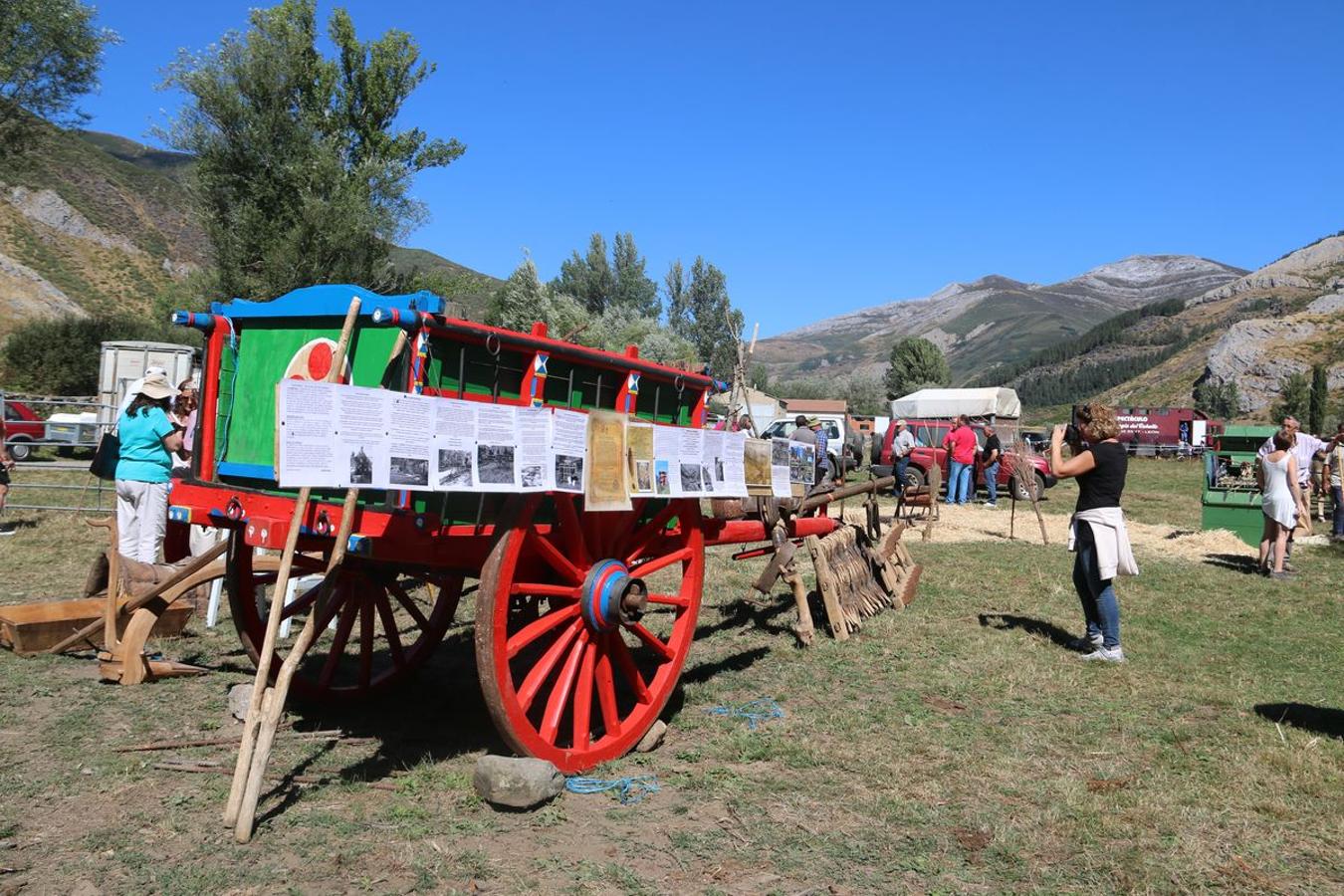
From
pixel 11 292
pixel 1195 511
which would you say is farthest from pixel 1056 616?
pixel 11 292

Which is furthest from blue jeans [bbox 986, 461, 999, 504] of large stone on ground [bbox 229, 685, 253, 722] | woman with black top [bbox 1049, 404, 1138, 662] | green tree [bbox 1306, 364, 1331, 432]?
green tree [bbox 1306, 364, 1331, 432]

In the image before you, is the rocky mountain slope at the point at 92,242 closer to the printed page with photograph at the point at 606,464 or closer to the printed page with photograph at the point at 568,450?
the printed page with photograph at the point at 606,464

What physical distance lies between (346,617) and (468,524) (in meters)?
1.47

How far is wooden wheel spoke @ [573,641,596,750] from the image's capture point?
14.5 ft

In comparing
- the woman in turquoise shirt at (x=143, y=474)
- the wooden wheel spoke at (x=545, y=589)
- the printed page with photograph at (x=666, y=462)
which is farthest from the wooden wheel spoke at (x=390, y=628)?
the woman in turquoise shirt at (x=143, y=474)

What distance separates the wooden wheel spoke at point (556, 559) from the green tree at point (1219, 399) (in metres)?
68.0

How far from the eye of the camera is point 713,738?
16.7ft

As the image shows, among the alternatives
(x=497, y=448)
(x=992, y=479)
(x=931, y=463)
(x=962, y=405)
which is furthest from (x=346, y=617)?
(x=962, y=405)

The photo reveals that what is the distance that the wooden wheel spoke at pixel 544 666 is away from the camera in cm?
406

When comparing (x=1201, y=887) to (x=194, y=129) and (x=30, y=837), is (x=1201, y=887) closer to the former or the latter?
(x=30, y=837)

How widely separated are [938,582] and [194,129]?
25964mm

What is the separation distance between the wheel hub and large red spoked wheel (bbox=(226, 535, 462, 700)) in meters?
0.87

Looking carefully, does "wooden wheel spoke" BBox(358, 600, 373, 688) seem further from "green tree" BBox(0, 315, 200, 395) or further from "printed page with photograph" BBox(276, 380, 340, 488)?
"green tree" BBox(0, 315, 200, 395)

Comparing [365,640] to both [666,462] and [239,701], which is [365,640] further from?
[666,462]
